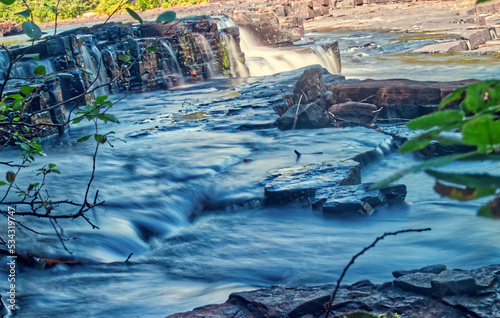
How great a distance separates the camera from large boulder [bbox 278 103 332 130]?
6.75 m

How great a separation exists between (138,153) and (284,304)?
158 inches

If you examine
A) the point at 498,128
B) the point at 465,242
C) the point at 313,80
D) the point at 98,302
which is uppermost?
the point at 498,128

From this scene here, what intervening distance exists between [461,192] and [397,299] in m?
1.84

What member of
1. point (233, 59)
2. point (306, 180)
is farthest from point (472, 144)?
point (233, 59)

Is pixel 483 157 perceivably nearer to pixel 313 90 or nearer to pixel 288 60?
pixel 313 90

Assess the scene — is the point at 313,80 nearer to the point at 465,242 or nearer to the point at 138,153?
the point at 138,153

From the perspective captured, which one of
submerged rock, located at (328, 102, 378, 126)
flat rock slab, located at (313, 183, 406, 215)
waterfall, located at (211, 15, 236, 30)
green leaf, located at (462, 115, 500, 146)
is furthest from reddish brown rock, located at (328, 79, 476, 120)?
waterfall, located at (211, 15, 236, 30)

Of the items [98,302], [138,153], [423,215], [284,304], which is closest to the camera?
[284,304]

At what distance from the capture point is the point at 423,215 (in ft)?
14.1

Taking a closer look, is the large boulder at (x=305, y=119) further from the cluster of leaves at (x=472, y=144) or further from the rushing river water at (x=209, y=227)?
the cluster of leaves at (x=472, y=144)

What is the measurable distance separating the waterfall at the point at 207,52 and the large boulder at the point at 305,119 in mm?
4695

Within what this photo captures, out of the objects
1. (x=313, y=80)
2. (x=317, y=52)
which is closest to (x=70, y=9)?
(x=317, y=52)

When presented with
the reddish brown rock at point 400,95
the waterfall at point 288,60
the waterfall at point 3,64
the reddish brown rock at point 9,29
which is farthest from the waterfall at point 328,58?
the reddish brown rock at point 9,29

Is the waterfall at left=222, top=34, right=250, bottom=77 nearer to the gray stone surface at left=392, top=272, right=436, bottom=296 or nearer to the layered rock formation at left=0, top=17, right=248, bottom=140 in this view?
the layered rock formation at left=0, top=17, right=248, bottom=140
